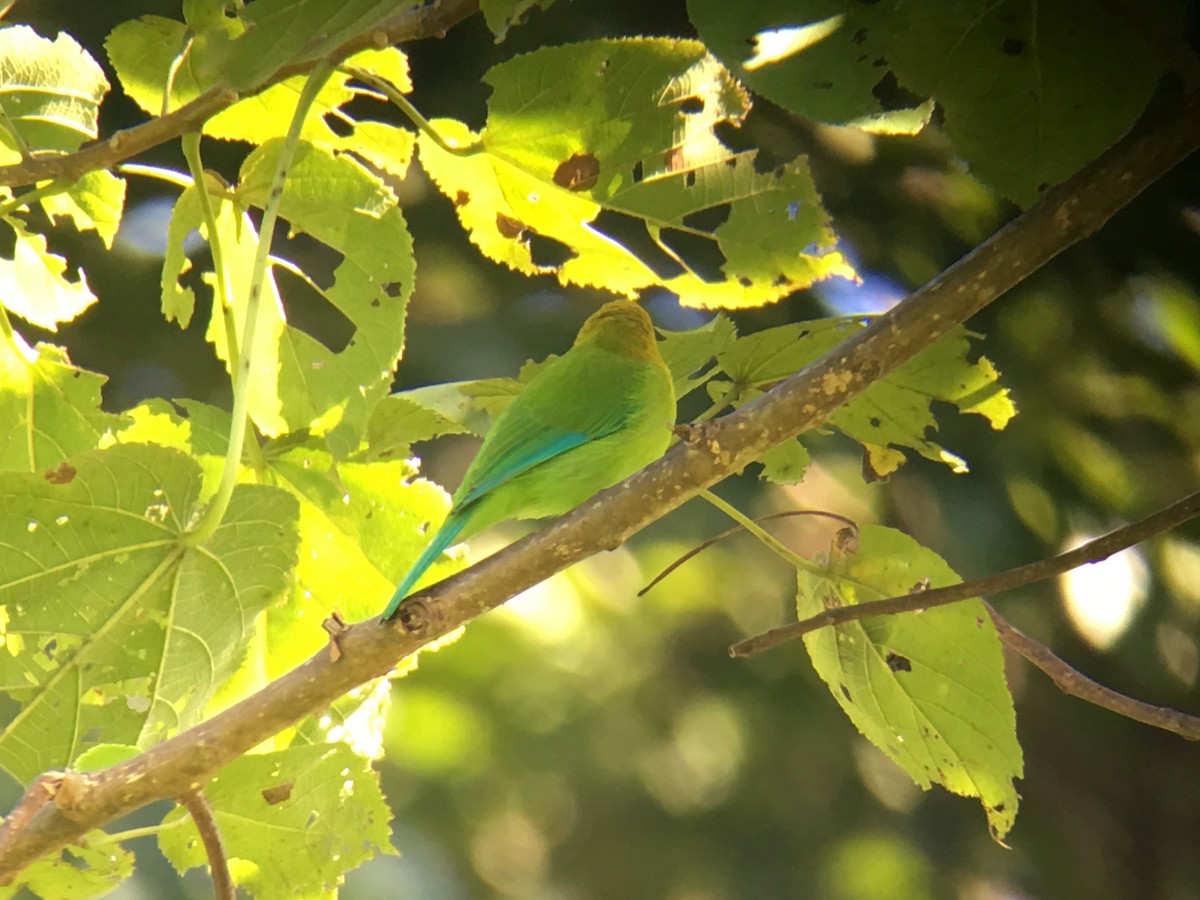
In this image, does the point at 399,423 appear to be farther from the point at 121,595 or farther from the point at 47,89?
the point at 47,89

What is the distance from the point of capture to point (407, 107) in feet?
3.19

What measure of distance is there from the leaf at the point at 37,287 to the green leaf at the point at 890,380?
2.40ft

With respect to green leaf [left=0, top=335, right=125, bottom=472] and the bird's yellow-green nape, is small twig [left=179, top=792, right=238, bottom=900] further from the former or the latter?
the bird's yellow-green nape

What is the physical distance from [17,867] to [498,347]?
2000mm

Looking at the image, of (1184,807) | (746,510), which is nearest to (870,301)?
(746,510)

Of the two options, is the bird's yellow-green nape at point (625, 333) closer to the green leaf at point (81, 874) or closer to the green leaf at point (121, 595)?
the green leaf at point (121, 595)

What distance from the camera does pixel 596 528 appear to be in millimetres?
825

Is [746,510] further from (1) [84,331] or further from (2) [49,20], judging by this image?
(2) [49,20]

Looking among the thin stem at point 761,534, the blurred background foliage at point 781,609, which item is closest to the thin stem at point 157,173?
the thin stem at point 761,534

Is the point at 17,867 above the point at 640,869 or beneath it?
above

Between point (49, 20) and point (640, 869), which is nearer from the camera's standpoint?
point (49, 20)

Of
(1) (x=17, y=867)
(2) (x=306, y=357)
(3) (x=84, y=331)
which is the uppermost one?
(2) (x=306, y=357)

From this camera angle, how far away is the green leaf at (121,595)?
3.52 ft

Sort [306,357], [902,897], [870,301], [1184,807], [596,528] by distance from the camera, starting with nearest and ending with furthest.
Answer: [596,528], [306,357], [870,301], [1184,807], [902,897]
